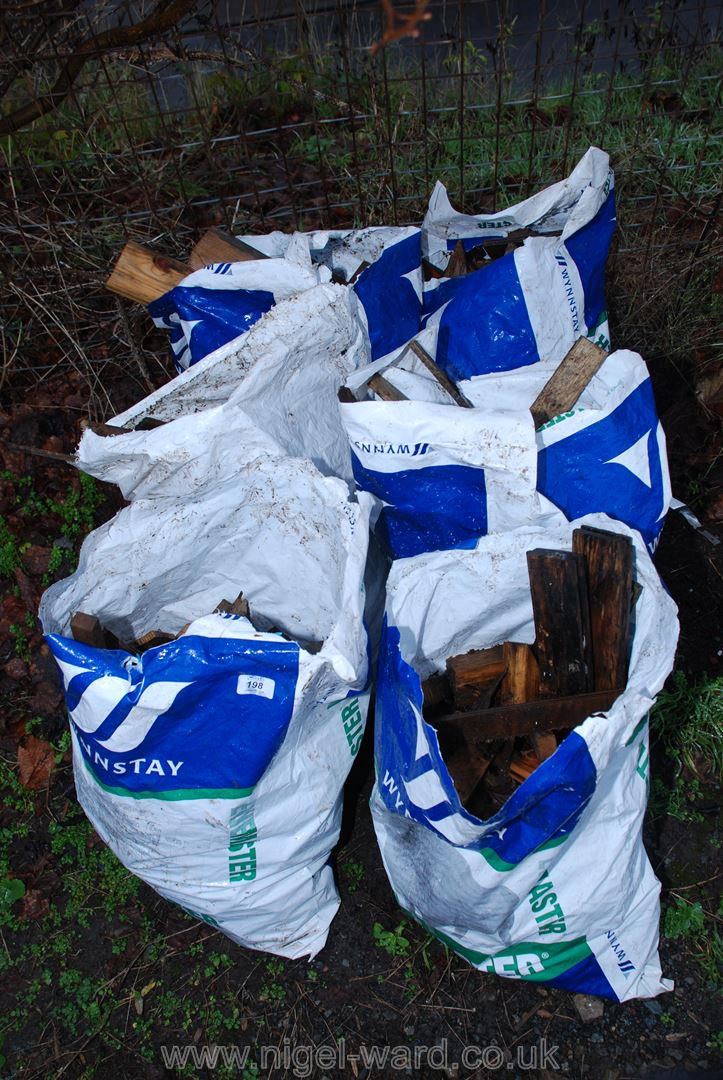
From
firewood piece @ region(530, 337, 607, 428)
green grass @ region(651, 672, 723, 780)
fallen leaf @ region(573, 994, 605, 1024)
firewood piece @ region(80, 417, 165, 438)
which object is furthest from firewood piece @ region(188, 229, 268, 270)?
fallen leaf @ region(573, 994, 605, 1024)

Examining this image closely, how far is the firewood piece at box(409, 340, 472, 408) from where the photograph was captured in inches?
76.8

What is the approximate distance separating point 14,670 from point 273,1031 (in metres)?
1.24

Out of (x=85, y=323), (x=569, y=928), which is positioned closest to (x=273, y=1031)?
(x=569, y=928)

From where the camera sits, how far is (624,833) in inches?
61.5

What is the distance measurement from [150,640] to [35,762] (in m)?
0.51

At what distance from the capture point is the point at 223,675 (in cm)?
154

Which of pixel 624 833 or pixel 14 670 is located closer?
pixel 624 833

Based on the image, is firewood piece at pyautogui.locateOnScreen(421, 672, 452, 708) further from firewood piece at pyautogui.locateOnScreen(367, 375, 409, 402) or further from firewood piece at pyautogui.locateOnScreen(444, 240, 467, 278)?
firewood piece at pyautogui.locateOnScreen(444, 240, 467, 278)

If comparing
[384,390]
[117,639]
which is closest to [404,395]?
[384,390]

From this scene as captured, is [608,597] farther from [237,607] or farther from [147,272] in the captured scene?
Answer: [147,272]

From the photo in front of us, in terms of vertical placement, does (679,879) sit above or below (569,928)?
below

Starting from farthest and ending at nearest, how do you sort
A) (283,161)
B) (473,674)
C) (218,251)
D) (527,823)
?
(283,161), (218,251), (473,674), (527,823)

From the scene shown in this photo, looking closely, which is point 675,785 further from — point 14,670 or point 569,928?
point 14,670

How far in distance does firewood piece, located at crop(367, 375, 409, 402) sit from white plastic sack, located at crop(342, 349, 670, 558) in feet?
0.20
